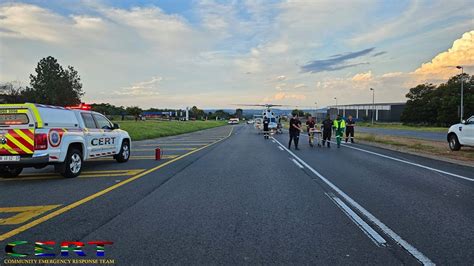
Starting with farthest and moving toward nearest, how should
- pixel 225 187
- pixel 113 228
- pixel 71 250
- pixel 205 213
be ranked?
1. pixel 225 187
2. pixel 205 213
3. pixel 113 228
4. pixel 71 250

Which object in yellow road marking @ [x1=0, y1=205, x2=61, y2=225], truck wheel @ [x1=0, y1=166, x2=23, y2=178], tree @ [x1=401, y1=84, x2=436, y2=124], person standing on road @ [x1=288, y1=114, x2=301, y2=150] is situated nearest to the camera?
yellow road marking @ [x1=0, y1=205, x2=61, y2=225]

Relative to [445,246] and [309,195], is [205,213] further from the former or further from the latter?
[445,246]

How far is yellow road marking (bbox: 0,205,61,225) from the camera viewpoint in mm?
5764

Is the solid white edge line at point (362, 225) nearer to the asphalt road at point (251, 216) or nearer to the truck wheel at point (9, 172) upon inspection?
the asphalt road at point (251, 216)

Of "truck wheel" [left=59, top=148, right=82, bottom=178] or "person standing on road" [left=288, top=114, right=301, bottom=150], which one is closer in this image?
"truck wheel" [left=59, top=148, right=82, bottom=178]

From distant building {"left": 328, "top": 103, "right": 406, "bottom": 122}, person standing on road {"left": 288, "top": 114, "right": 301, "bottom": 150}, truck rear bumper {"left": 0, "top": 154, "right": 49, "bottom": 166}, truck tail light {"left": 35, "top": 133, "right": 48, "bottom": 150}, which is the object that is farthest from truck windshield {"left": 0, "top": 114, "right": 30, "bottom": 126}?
distant building {"left": 328, "top": 103, "right": 406, "bottom": 122}

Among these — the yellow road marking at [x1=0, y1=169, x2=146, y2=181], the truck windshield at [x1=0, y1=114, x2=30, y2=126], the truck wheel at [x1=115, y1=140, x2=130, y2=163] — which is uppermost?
the truck windshield at [x1=0, y1=114, x2=30, y2=126]

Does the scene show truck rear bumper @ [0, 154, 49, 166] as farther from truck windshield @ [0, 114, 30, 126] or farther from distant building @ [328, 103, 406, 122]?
distant building @ [328, 103, 406, 122]

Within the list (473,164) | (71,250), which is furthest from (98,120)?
(473,164)

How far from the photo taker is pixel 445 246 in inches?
181

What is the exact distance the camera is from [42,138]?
927 centimetres

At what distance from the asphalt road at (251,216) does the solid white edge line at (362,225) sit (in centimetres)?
1

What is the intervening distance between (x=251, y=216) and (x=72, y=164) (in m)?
6.27

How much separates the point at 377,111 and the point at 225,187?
489ft
